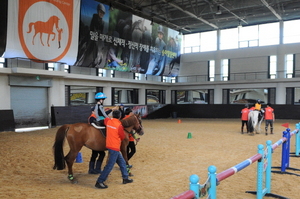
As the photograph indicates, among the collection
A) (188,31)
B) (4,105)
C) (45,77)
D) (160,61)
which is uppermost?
(188,31)

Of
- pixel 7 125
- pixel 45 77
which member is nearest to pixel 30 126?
pixel 7 125

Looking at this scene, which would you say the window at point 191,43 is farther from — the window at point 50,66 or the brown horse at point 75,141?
the brown horse at point 75,141

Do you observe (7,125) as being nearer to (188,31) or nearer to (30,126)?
(30,126)

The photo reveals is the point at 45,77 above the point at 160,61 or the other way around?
the other way around

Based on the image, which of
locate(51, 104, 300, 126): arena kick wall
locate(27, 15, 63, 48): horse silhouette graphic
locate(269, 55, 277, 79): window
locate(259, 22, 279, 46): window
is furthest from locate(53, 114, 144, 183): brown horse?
locate(259, 22, 279, 46): window

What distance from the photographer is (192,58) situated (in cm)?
3153

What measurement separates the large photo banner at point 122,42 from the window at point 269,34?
30.0ft

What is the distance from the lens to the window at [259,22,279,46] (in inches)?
1056

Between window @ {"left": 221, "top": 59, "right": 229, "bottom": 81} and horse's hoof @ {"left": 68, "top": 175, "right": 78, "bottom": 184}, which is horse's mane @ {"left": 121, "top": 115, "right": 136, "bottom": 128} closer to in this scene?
horse's hoof @ {"left": 68, "top": 175, "right": 78, "bottom": 184}

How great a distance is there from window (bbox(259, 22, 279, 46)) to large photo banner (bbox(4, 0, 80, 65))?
2000 centimetres

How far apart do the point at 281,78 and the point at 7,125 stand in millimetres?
24004

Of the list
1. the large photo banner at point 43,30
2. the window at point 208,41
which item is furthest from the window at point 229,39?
the large photo banner at point 43,30

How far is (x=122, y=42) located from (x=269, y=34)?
1652cm

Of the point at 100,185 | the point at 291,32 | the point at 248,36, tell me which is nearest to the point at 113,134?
the point at 100,185
